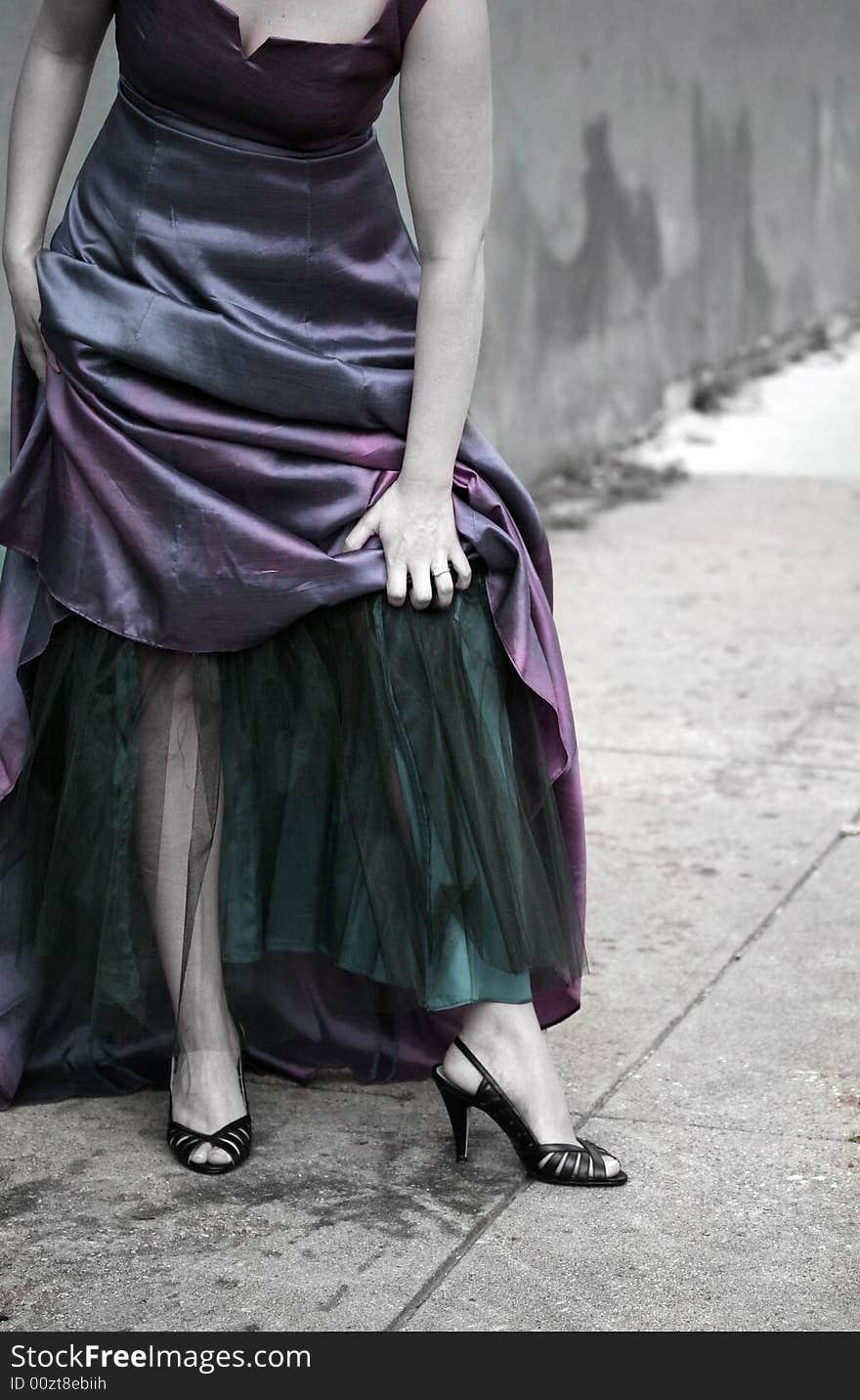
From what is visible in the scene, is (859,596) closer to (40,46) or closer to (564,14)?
(564,14)

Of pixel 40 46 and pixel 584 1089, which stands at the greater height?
pixel 40 46

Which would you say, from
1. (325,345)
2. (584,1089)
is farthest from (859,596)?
(325,345)

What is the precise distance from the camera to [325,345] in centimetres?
257

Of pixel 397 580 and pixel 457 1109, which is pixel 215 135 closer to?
pixel 397 580

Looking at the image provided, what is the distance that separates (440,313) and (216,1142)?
1.15m

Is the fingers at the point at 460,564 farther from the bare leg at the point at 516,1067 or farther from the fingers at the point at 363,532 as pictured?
the bare leg at the point at 516,1067

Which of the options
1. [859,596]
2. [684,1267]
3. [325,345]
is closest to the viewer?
[684,1267]

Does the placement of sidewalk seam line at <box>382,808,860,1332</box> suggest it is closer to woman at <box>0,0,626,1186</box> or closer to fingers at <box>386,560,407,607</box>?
woman at <box>0,0,626,1186</box>

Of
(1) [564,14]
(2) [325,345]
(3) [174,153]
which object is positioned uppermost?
(1) [564,14]

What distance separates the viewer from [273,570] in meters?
2.54
